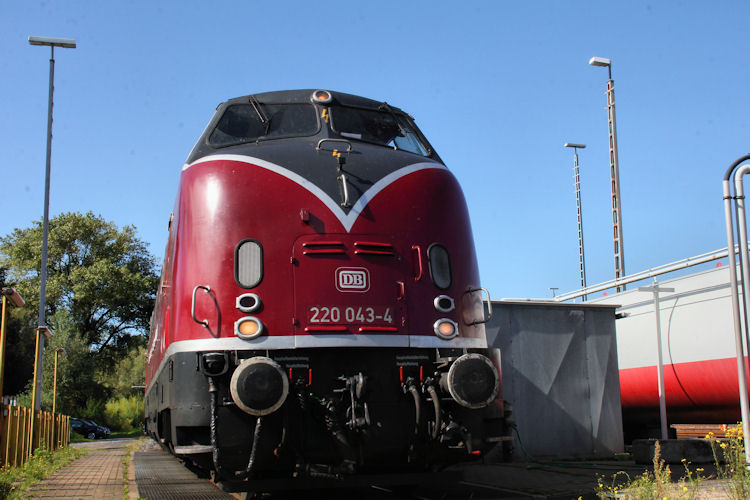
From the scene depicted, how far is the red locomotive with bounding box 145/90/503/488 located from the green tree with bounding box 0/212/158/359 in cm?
3853

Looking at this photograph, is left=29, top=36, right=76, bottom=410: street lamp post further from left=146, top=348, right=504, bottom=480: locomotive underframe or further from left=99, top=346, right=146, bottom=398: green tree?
left=99, top=346, right=146, bottom=398: green tree

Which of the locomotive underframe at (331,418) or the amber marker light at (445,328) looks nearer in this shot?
the locomotive underframe at (331,418)

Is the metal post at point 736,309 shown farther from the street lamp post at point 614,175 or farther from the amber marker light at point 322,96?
the street lamp post at point 614,175

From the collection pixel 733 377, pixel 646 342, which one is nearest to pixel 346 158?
pixel 733 377

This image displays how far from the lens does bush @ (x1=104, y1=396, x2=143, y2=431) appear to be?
49.1 metres

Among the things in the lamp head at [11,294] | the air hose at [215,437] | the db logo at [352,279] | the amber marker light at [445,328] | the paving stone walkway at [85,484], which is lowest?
the paving stone walkway at [85,484]

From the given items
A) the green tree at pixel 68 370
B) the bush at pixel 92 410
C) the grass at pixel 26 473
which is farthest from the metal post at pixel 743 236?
the bush at pixel 92 410

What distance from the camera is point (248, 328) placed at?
6215mm

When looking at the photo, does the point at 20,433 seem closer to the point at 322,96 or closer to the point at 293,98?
the point at 293,98

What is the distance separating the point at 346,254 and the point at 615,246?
51.6ft

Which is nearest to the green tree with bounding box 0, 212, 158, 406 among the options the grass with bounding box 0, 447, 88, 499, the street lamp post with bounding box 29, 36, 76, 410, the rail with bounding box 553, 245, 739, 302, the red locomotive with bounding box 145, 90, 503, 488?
the street lamp post with bounding box 29, 36, 76, 410

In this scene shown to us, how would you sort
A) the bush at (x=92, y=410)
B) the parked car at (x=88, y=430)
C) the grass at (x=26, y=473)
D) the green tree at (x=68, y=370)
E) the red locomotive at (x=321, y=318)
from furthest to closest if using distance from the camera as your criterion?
the bush at (x=92, y=410), the green tree at (x=68, y=370), the parked car at (x=88, y=430), the grass at (x=26, y=473), the red locomotive at (x=321, y=318)

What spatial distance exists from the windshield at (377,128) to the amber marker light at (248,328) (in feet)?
7.79

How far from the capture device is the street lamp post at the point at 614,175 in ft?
66.3
